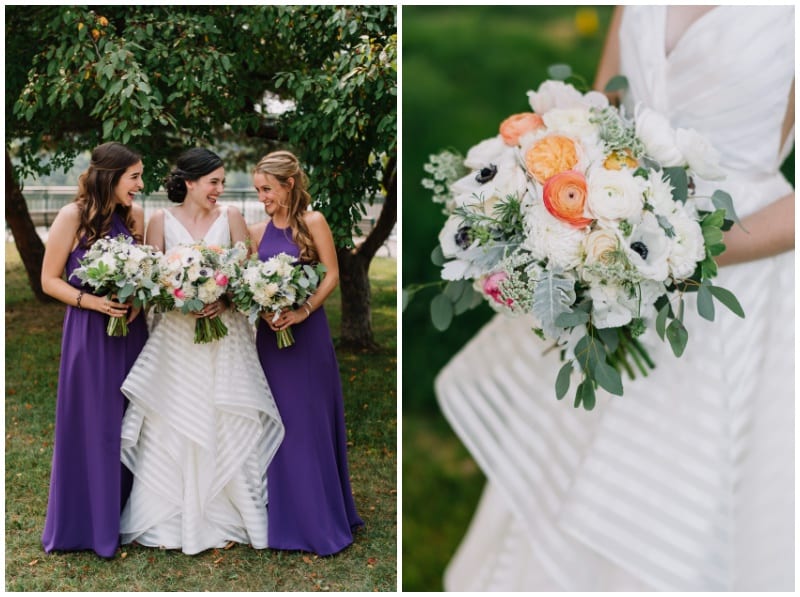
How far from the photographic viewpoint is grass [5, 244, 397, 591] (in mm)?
2953

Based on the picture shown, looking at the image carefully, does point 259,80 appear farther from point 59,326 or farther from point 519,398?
point 519,398

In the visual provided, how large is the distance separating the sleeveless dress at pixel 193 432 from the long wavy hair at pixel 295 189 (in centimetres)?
25

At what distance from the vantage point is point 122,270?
9.14ft

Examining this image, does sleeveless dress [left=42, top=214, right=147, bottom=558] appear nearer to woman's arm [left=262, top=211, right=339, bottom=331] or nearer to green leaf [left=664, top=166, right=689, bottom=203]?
woman's arm [left=262, top=211, right=339, bottom=331]

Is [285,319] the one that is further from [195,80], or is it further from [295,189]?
[195,80]

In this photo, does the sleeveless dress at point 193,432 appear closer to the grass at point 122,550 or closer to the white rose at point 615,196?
the grass at point 122,550

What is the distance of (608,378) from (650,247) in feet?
1.16

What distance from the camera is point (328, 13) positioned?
113 inches

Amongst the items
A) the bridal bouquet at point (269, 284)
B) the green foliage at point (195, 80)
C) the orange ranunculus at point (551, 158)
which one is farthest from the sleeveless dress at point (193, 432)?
the orange ranunculus at point (551, 158)

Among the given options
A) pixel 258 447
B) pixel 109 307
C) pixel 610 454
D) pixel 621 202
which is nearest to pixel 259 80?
pixel 109 307

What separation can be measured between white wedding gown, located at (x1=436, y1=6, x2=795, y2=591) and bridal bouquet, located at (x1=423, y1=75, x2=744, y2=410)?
21 cm

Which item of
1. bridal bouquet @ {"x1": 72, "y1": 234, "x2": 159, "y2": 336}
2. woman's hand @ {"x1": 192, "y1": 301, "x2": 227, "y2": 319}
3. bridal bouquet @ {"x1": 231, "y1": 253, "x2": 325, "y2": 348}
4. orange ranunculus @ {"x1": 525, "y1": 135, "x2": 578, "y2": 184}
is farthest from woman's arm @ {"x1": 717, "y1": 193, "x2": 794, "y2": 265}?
bridal bouquet @ {"x1": 72, "y1": 234, "x2": 159, "y2": 336}

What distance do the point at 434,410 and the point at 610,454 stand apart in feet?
5.50

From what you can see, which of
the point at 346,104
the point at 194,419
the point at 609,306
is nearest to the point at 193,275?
the point at 194,419
